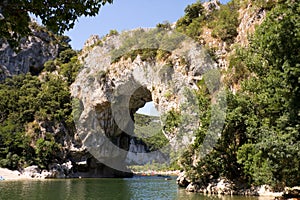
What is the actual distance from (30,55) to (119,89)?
23.6 metres

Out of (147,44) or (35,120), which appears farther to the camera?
(35,120)

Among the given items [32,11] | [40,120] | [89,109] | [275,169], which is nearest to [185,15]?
[89,109]

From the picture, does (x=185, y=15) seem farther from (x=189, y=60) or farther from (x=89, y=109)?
(x=89, y=109)

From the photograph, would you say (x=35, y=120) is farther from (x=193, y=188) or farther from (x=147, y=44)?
(x=193, y=188)

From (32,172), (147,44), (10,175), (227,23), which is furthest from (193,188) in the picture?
(32,172)

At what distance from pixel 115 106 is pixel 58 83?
951 centimetres

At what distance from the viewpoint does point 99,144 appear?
36.5m

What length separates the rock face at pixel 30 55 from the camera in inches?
1821

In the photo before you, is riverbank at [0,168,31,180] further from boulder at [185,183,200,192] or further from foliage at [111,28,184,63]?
boulder at [185,183,200,192]

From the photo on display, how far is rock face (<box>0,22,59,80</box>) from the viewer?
4625 cm

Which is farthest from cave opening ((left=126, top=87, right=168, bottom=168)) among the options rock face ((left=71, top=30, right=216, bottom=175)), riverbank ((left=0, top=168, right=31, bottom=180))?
riverbank ((left=0, top=168, right=31, bottom=180))

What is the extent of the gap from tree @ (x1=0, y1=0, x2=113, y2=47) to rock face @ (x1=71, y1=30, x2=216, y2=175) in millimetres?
17286

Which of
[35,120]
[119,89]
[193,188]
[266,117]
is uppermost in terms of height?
[119,89]

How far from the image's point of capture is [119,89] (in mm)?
31750
